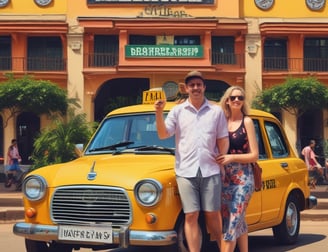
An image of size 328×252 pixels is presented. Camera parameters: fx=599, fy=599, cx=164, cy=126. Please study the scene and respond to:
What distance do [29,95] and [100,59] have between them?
416 centimetres

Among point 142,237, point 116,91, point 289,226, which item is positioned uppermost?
point 116,91

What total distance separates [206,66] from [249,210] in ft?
67.8

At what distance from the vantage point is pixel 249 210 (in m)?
7.04

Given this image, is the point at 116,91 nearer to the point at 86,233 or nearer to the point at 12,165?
the point at 12,165

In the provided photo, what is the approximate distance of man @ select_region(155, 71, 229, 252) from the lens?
18.5 ft

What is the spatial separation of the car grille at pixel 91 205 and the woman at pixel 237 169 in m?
0.97

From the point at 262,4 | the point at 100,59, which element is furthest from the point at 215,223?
the point at 262,4

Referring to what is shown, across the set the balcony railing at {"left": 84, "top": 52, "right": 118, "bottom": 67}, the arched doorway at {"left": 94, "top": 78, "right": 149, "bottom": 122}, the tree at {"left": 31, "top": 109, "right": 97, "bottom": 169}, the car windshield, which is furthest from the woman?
the arched doorway at {"left": 94, "top": 78, "right": 149, "bottom": 122}

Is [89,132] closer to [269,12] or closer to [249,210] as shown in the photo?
[249,210]

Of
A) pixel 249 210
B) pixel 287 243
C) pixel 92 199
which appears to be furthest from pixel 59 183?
pixel 287 243

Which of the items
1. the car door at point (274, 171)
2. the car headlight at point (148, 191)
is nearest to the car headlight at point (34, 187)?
the car headlight at point (148, 191)

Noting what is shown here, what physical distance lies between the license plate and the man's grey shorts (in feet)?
2.62

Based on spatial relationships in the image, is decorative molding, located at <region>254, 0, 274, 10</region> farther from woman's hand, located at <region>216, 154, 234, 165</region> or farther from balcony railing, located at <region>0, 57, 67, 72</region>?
woman's hand, located at <region>216, 154, 234, 165</region>

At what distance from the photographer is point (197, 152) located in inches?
223
